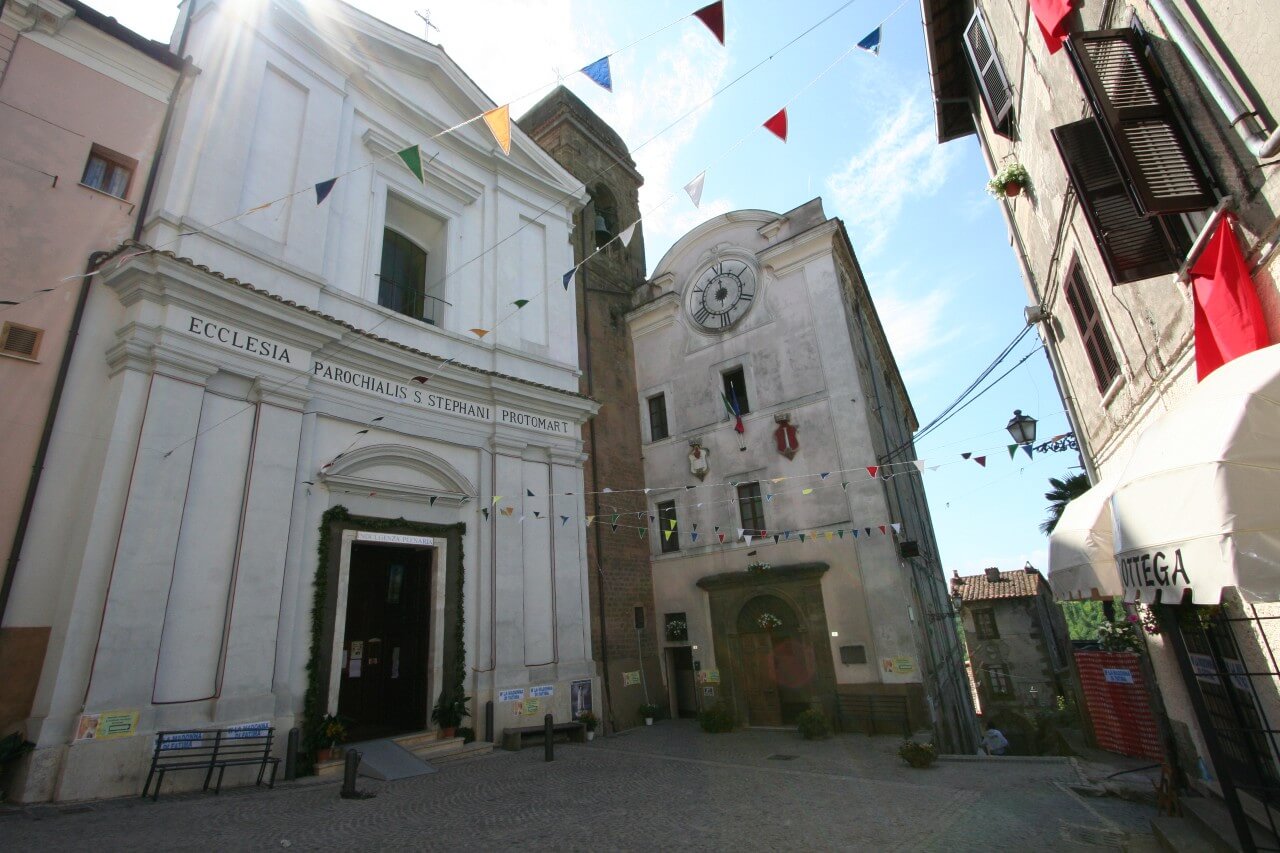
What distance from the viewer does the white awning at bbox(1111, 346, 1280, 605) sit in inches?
131

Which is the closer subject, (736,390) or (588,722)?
(588,722)

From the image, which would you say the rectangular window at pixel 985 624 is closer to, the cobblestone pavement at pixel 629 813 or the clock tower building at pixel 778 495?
the clock tower building at pixel 778 495

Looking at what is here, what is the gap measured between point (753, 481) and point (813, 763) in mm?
7427

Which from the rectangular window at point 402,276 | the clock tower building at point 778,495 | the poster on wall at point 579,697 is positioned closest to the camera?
the poster on wall at point 579,697

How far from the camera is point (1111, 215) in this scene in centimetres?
551

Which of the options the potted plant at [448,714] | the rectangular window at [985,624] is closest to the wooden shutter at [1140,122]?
the potted plant at [448,714]

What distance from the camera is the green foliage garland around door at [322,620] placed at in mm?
8820

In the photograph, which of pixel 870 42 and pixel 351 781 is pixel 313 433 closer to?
pixel 351 781

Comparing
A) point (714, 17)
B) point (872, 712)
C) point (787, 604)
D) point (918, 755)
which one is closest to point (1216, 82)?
point (714, 17)

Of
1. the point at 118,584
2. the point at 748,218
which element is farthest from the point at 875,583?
the point at 118,584

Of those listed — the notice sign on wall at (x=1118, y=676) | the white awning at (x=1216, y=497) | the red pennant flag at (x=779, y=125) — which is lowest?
the notice sign on wall at (x=1118, y=676)

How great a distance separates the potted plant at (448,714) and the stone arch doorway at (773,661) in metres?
7.31

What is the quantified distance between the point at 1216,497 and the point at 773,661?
1279 centimetres

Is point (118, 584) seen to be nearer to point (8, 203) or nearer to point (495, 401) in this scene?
point (8, 203)
